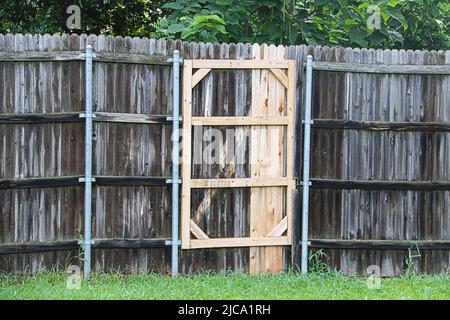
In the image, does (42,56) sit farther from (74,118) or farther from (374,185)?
(374,185)

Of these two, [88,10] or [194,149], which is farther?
[88,10]

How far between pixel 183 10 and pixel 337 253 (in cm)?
378

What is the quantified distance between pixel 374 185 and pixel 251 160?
56.5 inches

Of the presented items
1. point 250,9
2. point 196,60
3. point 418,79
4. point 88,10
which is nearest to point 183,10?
point 250,9

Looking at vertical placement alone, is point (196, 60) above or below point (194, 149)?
above

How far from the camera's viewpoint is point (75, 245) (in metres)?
7.91

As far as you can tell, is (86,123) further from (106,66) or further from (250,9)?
(250,9)

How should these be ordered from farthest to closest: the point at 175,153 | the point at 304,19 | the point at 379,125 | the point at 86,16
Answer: the point at 86,16 → the point at 304,19 → the point at 379,125 → the point at 175,153

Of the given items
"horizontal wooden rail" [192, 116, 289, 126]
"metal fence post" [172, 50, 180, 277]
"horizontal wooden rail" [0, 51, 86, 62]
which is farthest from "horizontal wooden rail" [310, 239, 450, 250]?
"horizontal wooden rail" [0, 51, 86, 62]

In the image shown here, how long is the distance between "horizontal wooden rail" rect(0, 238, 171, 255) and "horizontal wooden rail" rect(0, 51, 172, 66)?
1.93m

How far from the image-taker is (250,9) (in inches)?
408

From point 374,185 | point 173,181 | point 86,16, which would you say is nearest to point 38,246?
point 173,181

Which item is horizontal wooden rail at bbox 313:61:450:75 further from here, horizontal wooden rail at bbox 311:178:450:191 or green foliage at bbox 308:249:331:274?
green foliage at bbox 308:249:331:274

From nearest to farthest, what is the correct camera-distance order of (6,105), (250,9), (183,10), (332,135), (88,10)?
(6,105), (332,135), (183,10), (250,9), (88,10)
